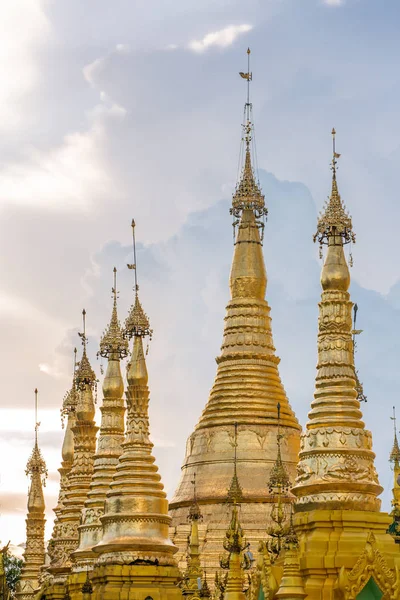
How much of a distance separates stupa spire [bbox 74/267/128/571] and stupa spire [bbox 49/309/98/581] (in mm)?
4212

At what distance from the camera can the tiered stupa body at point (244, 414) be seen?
4853 cm

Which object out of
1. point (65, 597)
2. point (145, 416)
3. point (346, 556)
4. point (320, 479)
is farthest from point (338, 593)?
point (65, 597)

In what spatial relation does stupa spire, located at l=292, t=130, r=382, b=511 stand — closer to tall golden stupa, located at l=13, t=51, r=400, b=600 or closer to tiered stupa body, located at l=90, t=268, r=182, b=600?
tall golden stupa, located at l=13, t=51, r=400, b=600

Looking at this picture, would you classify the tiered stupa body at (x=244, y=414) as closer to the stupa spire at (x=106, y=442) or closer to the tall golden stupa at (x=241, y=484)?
the tall golden stupa at (x=241, y=484)

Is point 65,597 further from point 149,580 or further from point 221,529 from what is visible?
point 149,580

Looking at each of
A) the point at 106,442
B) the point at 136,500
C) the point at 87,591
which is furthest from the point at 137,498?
the point at 106,442

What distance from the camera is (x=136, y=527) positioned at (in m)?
38.2

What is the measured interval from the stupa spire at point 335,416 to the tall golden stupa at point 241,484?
0.03m

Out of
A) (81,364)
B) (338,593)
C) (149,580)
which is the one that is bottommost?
(338,593)

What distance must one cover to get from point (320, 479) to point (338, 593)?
116 inches

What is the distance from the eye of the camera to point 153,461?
39.8m

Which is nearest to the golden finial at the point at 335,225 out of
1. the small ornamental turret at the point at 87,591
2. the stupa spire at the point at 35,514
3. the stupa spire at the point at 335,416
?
the stupa spire at the point at 335,416

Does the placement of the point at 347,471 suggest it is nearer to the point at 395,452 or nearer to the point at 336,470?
the point at 336,470

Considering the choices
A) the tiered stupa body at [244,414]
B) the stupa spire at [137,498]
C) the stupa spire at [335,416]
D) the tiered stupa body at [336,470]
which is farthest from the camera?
the tiered stupa body at [244,414]
